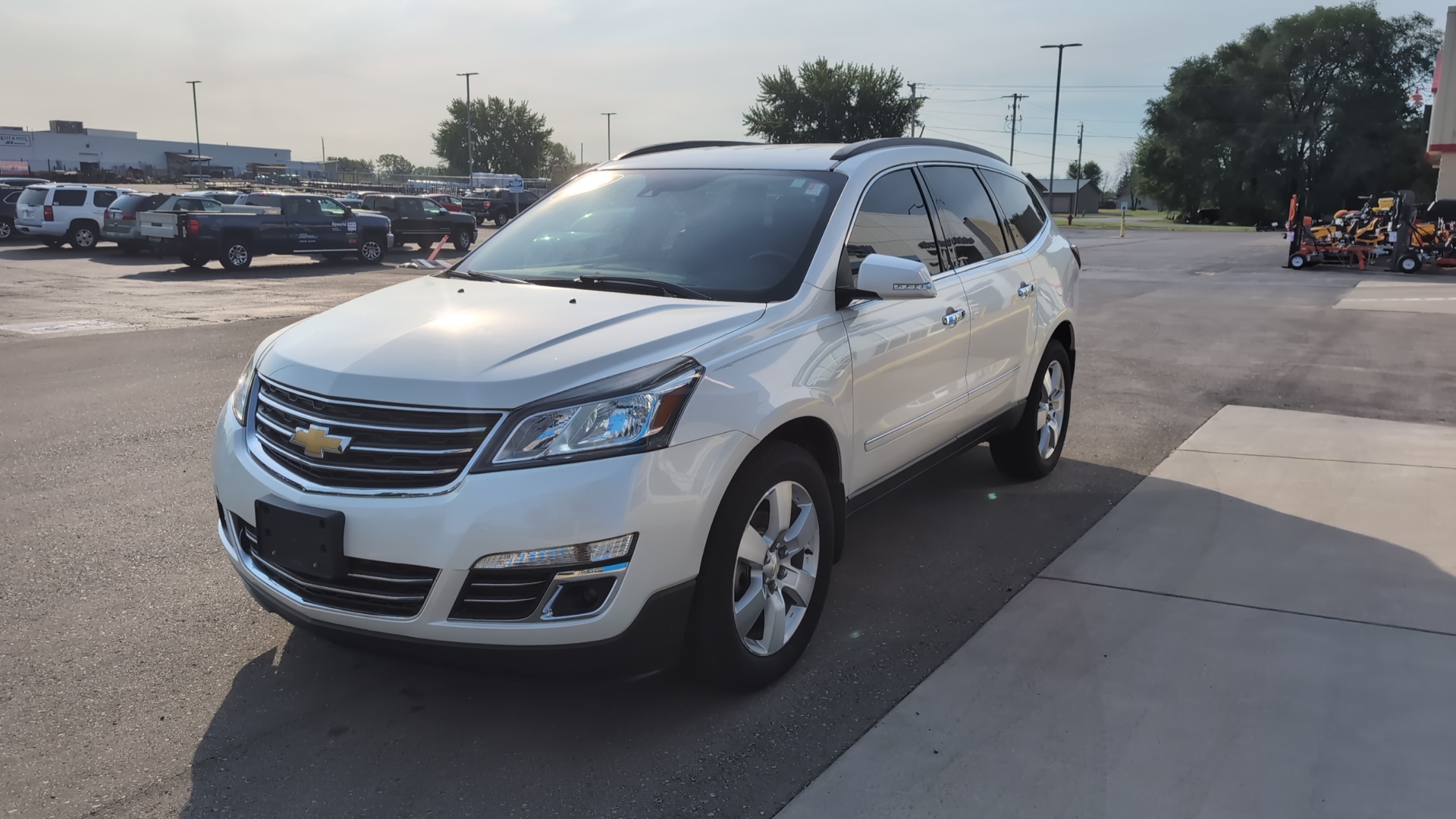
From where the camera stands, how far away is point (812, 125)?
6994 cm

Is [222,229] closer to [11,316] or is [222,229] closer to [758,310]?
[11,316]

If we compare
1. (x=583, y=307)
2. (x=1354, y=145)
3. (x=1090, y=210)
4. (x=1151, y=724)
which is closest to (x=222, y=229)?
(x=583, y=307)

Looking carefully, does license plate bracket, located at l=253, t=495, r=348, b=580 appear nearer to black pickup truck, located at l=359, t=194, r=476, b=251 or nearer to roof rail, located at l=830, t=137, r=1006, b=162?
roof rail, located at l=830, t=137, r=1006, b=162

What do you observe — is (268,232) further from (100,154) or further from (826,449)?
(100,154)

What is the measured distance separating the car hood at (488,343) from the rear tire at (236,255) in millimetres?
20618

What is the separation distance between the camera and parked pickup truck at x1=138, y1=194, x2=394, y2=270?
21750 mm

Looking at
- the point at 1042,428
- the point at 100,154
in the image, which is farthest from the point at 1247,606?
the point at 100,154

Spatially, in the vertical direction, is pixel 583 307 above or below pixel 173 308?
above

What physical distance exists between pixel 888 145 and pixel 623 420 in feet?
7.78


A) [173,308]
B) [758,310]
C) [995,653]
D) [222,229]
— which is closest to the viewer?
[758,310]

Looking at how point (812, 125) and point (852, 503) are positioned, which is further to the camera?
point (812, 125)

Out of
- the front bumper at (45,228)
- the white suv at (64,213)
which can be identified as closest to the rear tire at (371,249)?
the white suv at (64,213)

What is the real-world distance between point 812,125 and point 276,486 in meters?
70.0

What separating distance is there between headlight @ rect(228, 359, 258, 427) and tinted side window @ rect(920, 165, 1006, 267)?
9.48 ft
